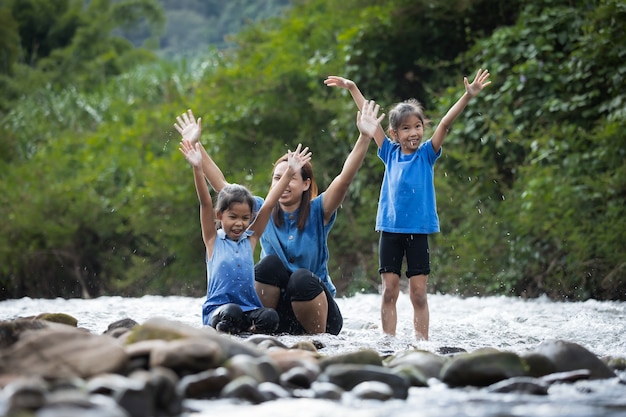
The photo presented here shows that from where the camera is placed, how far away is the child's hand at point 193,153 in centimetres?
536

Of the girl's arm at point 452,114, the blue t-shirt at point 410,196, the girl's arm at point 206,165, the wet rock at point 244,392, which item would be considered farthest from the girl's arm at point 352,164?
the wet rock at point 244,392

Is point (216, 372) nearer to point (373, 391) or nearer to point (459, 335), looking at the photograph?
point (373, 391)

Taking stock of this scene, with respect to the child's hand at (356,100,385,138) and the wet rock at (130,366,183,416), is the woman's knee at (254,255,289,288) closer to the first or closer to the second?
the child's hand at (356,100,385,138)

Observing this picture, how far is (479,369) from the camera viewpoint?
3875mm

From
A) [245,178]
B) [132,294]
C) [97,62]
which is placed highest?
[97,62]

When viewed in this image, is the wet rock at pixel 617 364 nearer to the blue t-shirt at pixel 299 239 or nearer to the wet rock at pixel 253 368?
the wet rock at pixel 253 368

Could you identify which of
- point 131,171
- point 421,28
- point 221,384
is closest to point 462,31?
point 421,28

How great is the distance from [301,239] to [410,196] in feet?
2.23

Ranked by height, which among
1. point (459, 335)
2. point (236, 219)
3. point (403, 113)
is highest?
point (403, 113)

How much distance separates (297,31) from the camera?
1216 centimetres

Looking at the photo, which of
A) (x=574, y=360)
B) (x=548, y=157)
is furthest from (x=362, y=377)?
(x=548, y=157)

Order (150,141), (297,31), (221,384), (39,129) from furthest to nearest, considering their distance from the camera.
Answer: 1. (39,129)
2. (150,141)
3. (297,31)
4. (221,384)

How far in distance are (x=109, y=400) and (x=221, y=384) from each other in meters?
0.55

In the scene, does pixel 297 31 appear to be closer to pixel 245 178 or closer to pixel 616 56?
pixel 245 178
